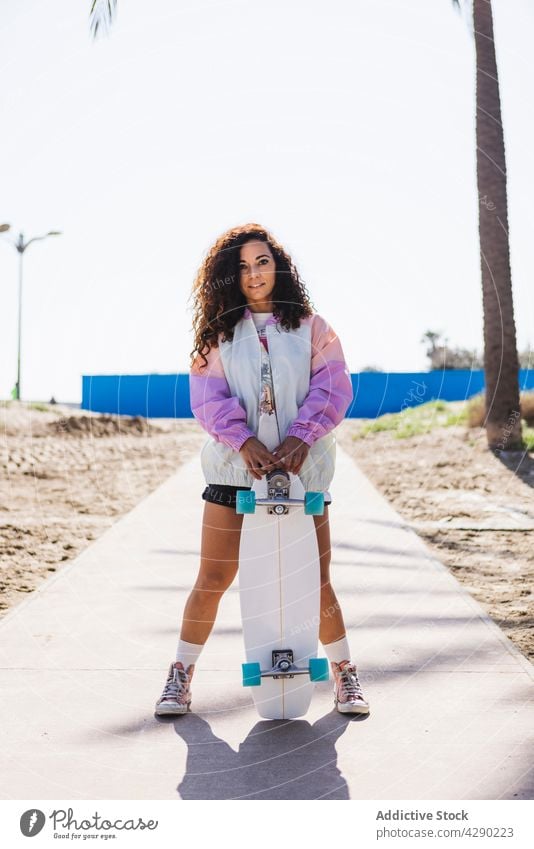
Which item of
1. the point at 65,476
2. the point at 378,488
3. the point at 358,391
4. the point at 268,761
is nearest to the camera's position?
the point at 268,761

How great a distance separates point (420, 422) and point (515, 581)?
40.9 ft

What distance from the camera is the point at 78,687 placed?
3.71 metres

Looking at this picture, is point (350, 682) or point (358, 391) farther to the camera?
point (358, 391)

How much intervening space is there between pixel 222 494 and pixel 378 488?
24.4ft

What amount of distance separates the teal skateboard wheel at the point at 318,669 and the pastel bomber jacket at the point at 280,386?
60 centimetres

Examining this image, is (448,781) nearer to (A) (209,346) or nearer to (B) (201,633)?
(B) (201,633)

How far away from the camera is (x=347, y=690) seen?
11.3ft

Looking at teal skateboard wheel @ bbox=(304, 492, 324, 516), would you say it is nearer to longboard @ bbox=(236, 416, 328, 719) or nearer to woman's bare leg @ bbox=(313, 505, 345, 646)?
longboard @ bbox=(236, 416, 328, 719)

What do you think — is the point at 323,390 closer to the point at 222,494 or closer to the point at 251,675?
the point at 222,494

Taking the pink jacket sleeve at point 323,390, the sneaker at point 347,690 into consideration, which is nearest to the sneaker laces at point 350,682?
the sneaker at point 347,690

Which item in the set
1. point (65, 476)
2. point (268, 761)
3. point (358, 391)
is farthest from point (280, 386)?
point (358, 391)

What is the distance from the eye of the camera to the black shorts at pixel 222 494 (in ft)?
11.1

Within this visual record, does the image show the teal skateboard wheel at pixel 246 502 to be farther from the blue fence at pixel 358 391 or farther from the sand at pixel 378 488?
the blue fence at pixel 358 391
